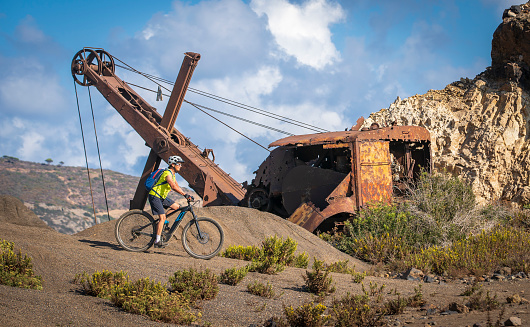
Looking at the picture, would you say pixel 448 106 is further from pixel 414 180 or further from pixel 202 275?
pixel 202 275

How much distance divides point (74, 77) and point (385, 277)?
12.6 metres

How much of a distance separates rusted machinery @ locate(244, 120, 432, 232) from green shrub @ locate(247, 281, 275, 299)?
A: 536 centimetres

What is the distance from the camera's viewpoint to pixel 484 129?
54.6 ft

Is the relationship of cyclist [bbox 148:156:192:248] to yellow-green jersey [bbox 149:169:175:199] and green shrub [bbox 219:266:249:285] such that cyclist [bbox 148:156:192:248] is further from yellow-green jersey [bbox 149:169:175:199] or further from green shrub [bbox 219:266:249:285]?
green shrub [bbox 219:266:249:285]

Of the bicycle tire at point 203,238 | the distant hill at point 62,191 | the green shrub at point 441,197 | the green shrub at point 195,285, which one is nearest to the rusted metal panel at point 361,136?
the green shrub at point 441,197

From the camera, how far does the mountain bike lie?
8.75 m

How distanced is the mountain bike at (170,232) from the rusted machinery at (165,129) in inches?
240

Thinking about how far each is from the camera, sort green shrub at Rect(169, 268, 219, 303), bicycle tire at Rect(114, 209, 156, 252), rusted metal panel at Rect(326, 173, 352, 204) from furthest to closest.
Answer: rusted metal panel at Rect(326, 173, 352, 204) → bicycle tire at Rect(114, 209, 156, 252) → green shrub at Rect(169, 268, 219, 303)

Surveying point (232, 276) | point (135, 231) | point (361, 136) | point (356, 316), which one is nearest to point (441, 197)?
point (361, 136)

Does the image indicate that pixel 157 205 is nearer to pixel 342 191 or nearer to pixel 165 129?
pixel 342 191

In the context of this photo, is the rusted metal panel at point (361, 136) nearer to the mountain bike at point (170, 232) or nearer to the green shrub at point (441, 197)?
the green shrub at point (441, 197)

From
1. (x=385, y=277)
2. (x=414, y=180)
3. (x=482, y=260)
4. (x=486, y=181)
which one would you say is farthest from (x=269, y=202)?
(x=486, y=181)

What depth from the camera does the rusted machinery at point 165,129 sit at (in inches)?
611

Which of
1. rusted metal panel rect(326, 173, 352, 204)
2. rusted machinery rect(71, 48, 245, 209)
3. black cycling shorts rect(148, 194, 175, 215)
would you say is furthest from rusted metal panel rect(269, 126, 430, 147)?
black cycling shorts rect(148, 194, 175, 215)
